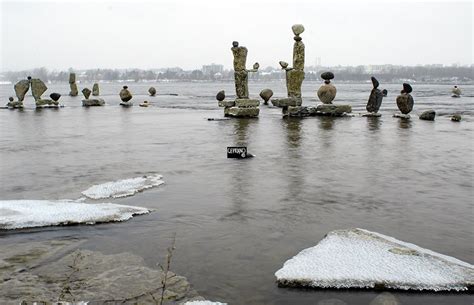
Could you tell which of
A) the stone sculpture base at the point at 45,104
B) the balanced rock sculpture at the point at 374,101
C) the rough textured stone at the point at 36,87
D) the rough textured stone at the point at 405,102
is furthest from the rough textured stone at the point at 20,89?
the rough textured stone at the point at 405,102

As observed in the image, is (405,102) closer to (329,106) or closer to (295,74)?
(329,106)

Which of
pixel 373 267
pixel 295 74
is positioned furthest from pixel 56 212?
pixel 295 74

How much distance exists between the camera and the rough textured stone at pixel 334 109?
24495 millimetres

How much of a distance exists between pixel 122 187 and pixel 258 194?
2.61m

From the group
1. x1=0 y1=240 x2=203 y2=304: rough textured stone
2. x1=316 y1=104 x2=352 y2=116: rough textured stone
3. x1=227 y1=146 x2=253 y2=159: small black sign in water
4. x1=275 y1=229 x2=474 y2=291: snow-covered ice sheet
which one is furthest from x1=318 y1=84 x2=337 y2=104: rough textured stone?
x1=0 y1=240 x2=203 y2=304: rough textured stone

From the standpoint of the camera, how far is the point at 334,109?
24.6m

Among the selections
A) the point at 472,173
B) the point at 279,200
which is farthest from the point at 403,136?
the point at 279,200

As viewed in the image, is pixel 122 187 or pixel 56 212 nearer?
pixel 56 212

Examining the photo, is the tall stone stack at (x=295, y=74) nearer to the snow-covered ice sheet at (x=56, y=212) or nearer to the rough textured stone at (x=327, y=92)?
the rough textured stone at (x=327, y=92)

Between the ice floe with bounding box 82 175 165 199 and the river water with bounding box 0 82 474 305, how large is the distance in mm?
235

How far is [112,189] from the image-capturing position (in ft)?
26.8

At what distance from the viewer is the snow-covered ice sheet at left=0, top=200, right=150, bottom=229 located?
20.3ft

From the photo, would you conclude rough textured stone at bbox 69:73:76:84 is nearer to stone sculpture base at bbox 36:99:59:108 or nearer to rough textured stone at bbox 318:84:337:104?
stone sculpture base at bbox 36:99:59:108

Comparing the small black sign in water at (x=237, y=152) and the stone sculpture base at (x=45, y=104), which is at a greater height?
the stone sculpture base at (x=45, y=104)
